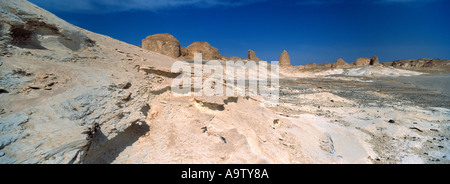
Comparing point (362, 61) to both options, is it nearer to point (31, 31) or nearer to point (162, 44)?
point (162, 44)

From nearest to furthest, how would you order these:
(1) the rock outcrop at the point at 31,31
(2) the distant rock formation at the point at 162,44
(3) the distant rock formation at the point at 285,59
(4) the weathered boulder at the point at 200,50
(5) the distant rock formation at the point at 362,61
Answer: (1) the rock outcrop at the point at 31,31 → (2) the distant rock formation at the point at 162,44 → (4) the weathered boulder at the point at 200,50 → (3) the distant rock formation at the point at 285,59 → (5) the distant rock formation at the point at 362,61

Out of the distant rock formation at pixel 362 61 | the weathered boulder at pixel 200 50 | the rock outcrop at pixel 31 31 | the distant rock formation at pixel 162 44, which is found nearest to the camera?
the rock outcrop at pixel 31 31

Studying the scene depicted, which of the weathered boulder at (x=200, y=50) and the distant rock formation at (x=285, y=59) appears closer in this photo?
the weathered boulder at (x=200, y=50)

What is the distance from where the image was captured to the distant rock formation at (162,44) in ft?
102

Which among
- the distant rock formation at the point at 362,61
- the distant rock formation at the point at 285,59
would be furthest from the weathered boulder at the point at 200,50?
the distant rock formation at the point at 362,61

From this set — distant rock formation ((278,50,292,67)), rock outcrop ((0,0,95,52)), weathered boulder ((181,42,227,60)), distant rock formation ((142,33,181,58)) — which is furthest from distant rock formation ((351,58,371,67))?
rock outcrop ((0,0,95,52))

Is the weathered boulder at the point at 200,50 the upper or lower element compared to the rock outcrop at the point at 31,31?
upper

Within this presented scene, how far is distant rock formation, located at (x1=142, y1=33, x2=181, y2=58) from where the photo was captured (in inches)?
1224

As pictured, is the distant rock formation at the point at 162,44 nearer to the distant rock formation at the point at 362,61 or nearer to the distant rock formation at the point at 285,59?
the distant rock formation at the point at 285,59

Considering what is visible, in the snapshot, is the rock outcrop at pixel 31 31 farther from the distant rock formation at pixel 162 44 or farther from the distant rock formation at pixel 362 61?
the distant rock formation at pixel 362 61

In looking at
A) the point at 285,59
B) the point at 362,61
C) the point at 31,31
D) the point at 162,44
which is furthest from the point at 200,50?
the point at 362,61

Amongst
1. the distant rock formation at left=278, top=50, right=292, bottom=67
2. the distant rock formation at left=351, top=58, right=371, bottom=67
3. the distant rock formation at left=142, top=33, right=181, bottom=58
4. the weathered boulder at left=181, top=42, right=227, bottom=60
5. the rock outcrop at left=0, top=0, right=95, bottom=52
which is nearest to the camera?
the rock outcrop at left=0, top=0, right=95, bottom=52

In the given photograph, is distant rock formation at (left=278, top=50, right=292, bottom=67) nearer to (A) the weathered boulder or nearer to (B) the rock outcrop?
(A) the weathered boulder

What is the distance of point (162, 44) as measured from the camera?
3133cm
